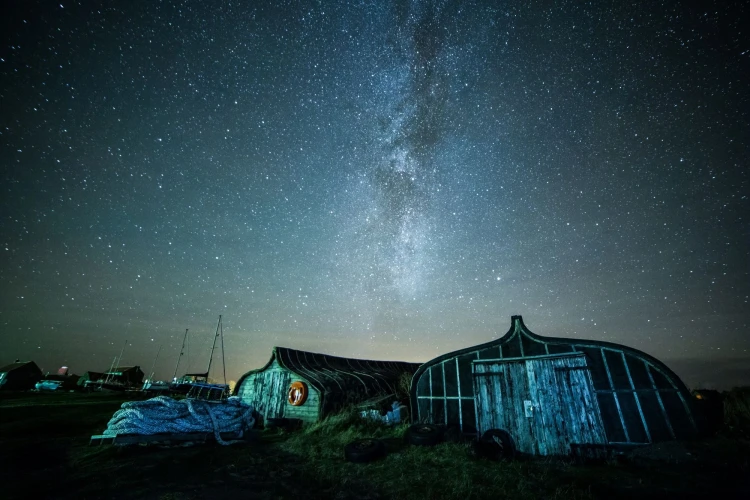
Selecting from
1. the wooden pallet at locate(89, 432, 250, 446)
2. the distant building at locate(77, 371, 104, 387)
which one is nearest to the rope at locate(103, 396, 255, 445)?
the wooden pallet at locate(89, 432, 250, 446)

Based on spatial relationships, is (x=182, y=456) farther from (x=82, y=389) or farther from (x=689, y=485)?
(x=82, y=389)

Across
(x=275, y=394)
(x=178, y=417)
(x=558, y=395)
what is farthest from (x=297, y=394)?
(x=558, y=395)

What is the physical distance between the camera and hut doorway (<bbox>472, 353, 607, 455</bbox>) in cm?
1206

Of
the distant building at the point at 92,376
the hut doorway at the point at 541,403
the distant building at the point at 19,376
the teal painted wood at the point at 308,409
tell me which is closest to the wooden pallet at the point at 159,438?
the teal painted wood at the point at 308,409

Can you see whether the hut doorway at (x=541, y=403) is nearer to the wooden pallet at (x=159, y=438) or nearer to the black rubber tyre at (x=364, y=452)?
the black rubber tyre at (x=364, y=452)

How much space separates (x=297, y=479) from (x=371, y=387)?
1479 centimetres

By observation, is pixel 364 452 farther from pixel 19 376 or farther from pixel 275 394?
pixel 19 376

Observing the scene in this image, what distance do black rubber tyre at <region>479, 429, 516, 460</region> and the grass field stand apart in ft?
3.27

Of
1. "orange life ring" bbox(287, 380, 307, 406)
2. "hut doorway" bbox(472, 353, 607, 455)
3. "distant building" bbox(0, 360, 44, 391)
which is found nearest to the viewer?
"hut doorway" bbox(472, 353, 607, 455)

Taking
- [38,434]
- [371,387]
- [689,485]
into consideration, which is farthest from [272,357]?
[689,485]

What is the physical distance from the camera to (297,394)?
2042 cm

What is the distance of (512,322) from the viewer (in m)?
14.7

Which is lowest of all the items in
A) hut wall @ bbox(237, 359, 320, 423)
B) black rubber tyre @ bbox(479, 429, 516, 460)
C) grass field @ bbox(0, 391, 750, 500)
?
grass field @ bbox(0, 391, 750, 500)

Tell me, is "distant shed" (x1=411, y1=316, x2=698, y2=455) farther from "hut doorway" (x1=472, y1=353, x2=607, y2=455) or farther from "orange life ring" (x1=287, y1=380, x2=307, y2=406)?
"orange life ring" (x1=287, y1=380, x2=307, y2=406)
